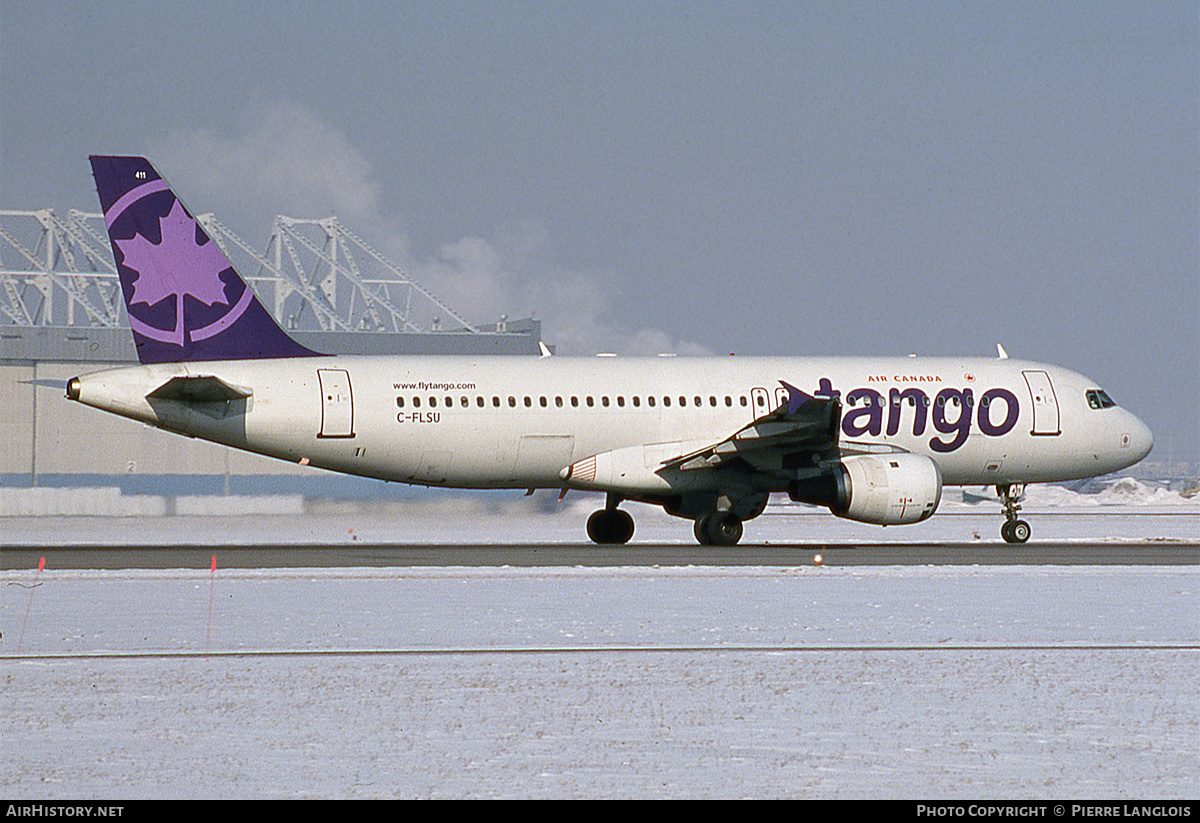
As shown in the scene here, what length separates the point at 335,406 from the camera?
1203 inches

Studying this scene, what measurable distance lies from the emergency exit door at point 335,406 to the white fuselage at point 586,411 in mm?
26

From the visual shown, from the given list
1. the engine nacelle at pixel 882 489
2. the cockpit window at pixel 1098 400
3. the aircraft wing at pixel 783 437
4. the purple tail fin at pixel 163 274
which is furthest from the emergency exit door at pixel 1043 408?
the purple tail fin at pixel 163 274

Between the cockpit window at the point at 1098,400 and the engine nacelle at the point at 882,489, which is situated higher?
the cockpit window at the point at 1098,400

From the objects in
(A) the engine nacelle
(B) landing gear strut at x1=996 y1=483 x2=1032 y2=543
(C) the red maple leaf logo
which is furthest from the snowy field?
(B) landing gear strut at x1=996 y1=483 x2=1032 y2=543

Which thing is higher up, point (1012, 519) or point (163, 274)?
point (163, 274)

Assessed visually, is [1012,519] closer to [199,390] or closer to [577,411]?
[577,411]

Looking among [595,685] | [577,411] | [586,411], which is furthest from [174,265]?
[595,685]

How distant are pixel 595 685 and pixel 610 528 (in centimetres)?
2046

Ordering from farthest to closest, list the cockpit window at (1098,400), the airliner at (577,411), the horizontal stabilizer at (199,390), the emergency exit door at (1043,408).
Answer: the cockpit window at (1098,400), the emergency exit door at (1043,408), the airliner at (577,411), the horizontal stabilizer at (199,390)

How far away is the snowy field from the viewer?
9.12 meters

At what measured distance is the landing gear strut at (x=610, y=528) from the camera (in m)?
33.0

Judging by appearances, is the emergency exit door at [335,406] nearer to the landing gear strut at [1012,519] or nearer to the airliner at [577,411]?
the airliner at [577,411]

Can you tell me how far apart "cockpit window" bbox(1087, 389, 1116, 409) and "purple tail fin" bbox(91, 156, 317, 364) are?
19.3 m
